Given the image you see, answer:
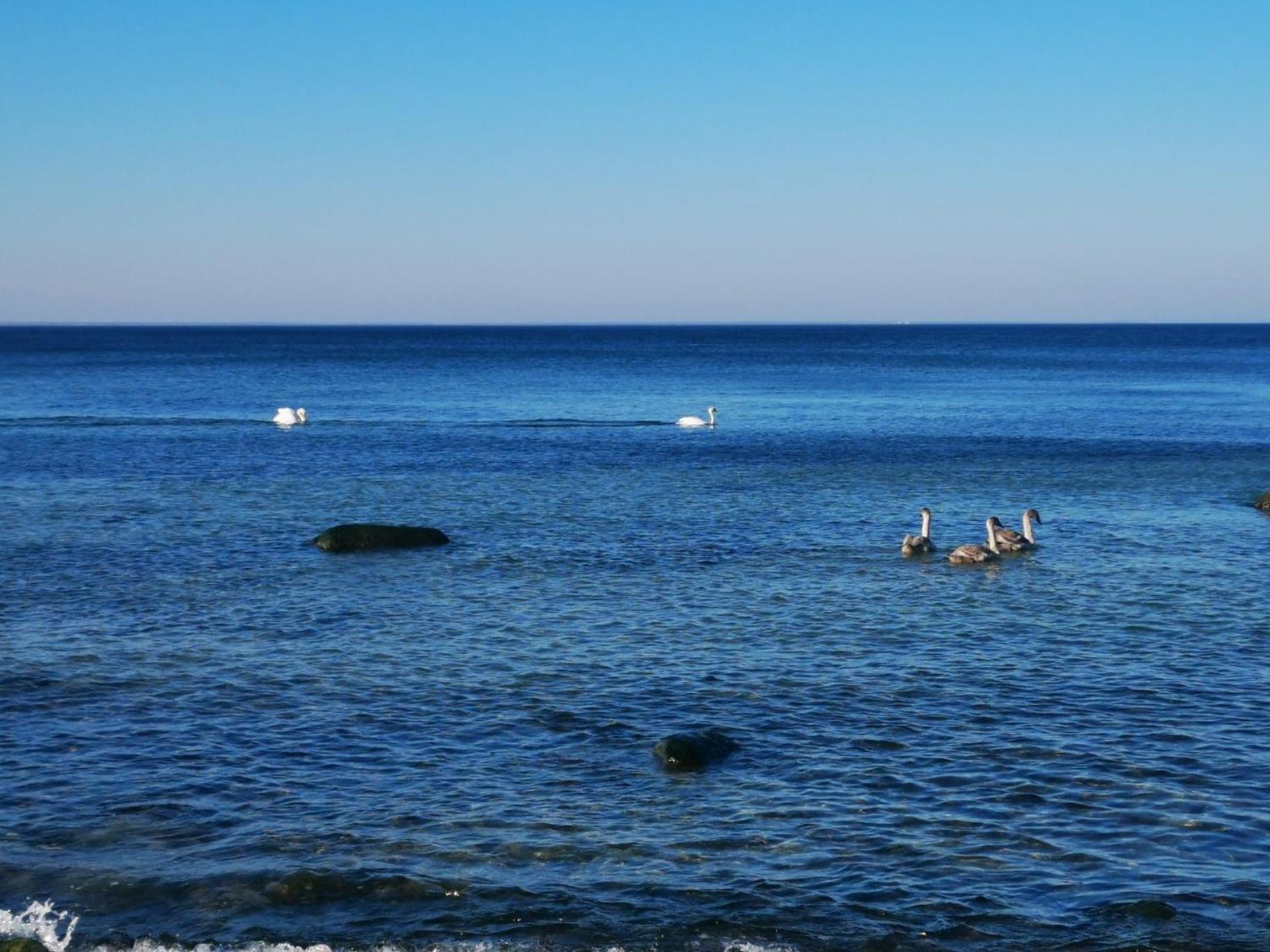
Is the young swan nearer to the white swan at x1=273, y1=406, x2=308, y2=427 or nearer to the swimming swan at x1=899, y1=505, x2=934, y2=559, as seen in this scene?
the swimming swan at x1=899, y1=505, x2=934, y2=559

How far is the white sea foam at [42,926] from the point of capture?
14461 mm

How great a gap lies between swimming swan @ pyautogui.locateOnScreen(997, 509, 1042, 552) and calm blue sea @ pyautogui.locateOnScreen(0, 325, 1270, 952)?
519 mm

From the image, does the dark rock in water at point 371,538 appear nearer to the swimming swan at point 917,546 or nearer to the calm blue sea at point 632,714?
the calm blue sea at point 632,714

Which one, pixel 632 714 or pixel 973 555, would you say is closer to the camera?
pixel 632 714

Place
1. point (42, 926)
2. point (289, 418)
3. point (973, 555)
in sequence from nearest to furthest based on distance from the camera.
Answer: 1. point (42, 926)
2. point (973, 555)
3. point (289, 418)

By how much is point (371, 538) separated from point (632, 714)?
677 inches

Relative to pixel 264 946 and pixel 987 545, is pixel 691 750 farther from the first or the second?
pixel 987 545

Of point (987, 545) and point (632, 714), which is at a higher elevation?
point (987, 545)

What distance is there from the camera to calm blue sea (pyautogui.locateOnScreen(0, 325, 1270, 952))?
15.5 metres

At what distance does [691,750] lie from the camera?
65.4 ft

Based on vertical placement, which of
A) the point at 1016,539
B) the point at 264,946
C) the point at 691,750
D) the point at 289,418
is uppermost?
the point at 289,418

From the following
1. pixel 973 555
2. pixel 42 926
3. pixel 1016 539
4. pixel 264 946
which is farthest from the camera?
pixel 1016 539

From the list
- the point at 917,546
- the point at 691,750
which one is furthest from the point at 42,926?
the point at 917,546

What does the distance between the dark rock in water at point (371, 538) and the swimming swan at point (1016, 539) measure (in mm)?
15581
